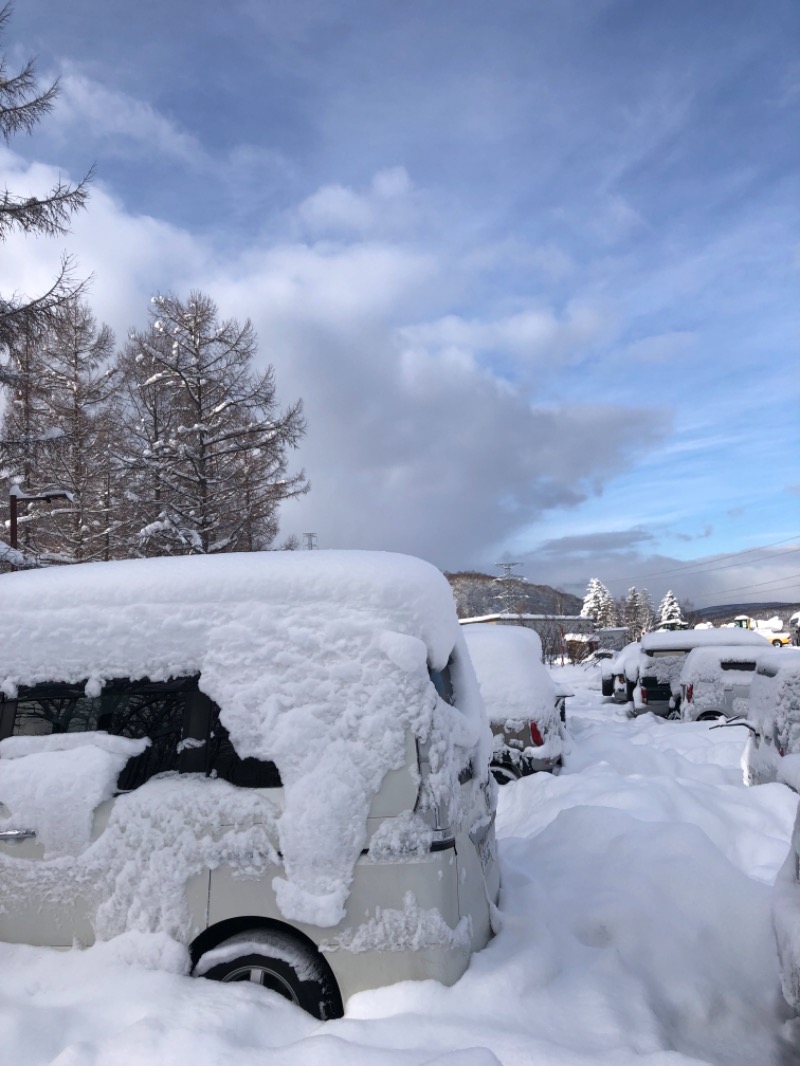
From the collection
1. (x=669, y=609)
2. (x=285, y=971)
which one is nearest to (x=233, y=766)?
(x=285, y=971)

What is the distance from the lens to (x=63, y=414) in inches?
1038

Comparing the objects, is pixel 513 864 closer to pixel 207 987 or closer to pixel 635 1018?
pixel 635 1018

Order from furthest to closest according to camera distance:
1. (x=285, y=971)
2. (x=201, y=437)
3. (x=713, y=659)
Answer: (x=201, y=437), (x=713, y=659), (x=285, y=971)

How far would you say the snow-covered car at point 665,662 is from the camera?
15914mm

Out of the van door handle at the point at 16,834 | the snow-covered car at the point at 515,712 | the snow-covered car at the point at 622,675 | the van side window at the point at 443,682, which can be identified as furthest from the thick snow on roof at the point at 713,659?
the van door handle at the point at 16,834

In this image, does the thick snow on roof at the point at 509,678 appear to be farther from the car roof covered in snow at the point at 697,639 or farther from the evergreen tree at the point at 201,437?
the evergreen tree at the point at 201,437

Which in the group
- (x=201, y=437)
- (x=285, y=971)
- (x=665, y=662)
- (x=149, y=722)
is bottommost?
(x=285, y=971)

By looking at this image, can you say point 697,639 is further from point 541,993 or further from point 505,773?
point 541,993

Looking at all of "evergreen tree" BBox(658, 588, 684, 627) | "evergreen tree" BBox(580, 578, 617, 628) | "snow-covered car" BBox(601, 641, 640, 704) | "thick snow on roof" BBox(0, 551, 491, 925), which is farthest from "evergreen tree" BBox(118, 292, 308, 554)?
"evergreen tree" BBox(658, 588, 684, 627)

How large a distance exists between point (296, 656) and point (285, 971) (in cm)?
133

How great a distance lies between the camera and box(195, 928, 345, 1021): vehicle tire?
3299 millimetres

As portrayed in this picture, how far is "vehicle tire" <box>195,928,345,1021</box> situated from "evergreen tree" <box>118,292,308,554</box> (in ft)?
58.8

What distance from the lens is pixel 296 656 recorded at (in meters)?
3.47

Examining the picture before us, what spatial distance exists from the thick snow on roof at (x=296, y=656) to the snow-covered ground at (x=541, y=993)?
1.62 ft
